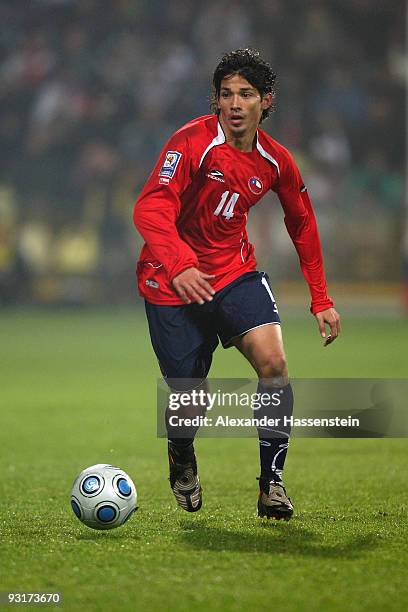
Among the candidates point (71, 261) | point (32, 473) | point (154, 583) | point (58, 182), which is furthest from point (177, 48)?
point (154, 583)

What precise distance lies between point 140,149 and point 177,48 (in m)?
2.76

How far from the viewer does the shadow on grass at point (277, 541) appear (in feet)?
12.8

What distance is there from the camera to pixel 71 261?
22.5m

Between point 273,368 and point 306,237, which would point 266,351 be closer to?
point 273,368

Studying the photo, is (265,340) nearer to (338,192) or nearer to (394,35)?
(338,192)

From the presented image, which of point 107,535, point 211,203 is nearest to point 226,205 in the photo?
point 211,203

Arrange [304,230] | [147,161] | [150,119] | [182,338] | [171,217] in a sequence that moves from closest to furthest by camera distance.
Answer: [171,217] < [182,338] < [304,230] < [147,161] < [150,119]

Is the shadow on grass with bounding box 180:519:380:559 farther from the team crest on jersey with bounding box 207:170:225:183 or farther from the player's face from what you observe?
the player's face

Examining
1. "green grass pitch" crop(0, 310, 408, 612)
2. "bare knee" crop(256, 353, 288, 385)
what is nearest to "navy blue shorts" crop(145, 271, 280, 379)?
"bare knee" crop(256, 353, 288, 385)

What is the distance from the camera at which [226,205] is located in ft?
15.1

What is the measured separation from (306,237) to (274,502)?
1233 mm

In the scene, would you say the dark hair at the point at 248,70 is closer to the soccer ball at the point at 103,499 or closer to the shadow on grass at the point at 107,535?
the soccer ball at the point at 103,499

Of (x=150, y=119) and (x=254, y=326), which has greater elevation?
(x=150, y=119)

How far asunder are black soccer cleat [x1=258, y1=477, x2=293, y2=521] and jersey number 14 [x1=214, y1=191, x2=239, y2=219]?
1167mm
